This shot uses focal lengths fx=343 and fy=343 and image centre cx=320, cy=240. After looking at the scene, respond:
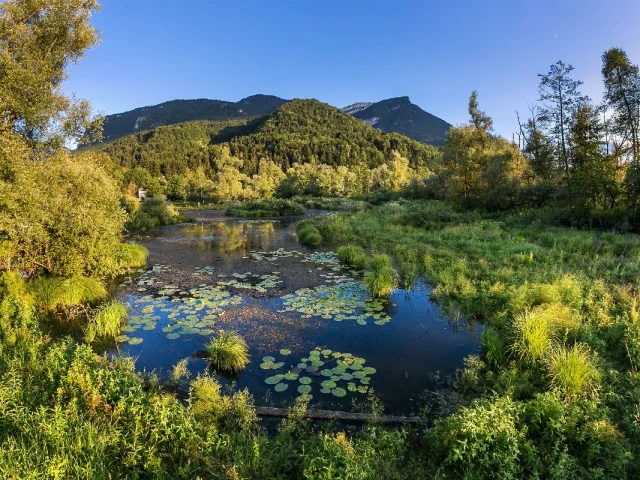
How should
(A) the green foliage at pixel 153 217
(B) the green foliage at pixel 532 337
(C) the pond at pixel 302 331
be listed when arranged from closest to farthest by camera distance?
1. (C) the pond at pixel 302 331
2. (B) the green foliage at pixel 532 337
3. (A) the green foliage at pixel 153 217

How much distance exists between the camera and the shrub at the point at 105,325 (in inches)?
403

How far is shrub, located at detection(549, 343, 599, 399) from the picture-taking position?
6.75 meters

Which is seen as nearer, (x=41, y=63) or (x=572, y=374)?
→ (x=572, y=374)

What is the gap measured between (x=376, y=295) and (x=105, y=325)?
972cm

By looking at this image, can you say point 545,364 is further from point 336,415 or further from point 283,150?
point 283,150

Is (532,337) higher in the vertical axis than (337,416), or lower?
higher

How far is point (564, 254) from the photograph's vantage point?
16641 mm

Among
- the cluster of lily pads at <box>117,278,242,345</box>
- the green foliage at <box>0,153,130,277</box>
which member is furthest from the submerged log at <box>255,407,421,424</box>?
the green foliage at <box>0,153,130,277</box>

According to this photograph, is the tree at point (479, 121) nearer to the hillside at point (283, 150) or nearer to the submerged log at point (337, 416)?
the submerged log at point (337, 416)

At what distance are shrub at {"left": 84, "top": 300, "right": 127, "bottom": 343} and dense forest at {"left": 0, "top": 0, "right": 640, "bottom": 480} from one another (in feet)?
0.18

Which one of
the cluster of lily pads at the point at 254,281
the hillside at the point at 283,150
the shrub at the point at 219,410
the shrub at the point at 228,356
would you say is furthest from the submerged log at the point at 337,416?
the hillside at the point at 283,150

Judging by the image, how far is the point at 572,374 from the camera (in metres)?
6.92

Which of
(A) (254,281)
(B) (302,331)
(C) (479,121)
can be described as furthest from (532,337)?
(C) (479,121)

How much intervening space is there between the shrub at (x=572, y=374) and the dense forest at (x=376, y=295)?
1.4 inches
